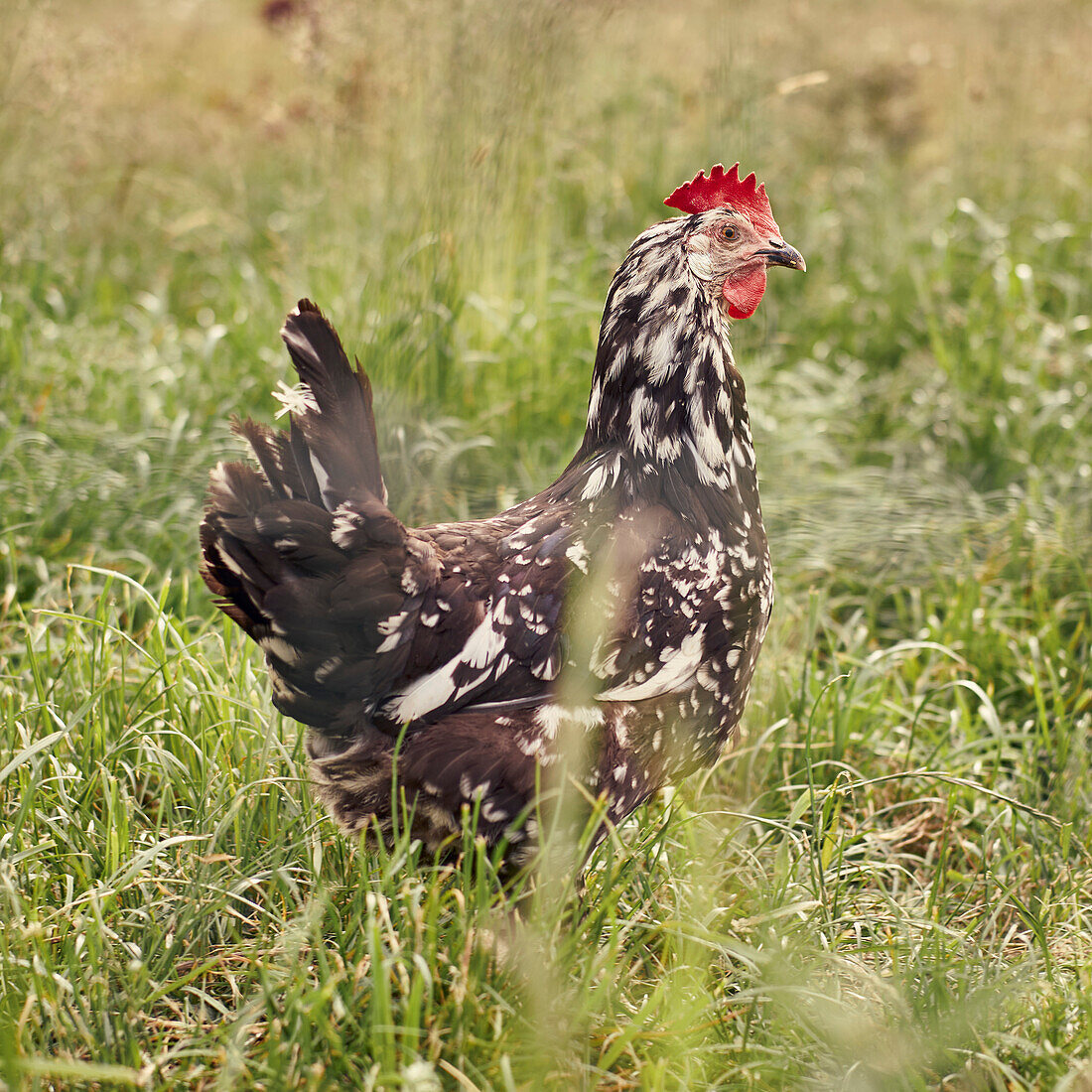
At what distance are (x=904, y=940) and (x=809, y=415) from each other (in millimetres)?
2867

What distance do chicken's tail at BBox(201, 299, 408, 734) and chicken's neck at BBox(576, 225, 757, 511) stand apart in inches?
26.9

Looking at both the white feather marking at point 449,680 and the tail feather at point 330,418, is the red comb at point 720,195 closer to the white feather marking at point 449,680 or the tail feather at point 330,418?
the tail feather at point 330,418

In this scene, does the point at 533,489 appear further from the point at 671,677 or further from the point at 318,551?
the point at 318,551

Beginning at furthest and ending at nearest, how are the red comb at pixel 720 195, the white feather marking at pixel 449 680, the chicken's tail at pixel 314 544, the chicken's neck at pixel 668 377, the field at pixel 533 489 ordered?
1. the red comb at pixel 720 195
2. the chicken's neck at pixel 668 377
3. the white feather marking at pixel 449 680
4. the chicken's tail at pixel 314 544
5. the field at pixel 533 489

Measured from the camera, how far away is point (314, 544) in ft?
6.84

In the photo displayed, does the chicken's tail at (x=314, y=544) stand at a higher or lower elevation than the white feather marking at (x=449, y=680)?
higher

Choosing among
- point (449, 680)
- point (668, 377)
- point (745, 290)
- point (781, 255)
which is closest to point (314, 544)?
point (449, 680)

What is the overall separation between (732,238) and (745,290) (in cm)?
14

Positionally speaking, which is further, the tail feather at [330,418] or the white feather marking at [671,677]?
the white feather marking at [671,677]

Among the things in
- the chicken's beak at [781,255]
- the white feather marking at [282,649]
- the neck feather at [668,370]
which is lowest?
the white feather marking at [282,649]

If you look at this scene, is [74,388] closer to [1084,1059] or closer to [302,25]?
[302,25]

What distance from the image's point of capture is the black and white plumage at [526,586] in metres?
2.13

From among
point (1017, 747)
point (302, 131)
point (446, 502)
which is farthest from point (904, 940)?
point (302, 131)

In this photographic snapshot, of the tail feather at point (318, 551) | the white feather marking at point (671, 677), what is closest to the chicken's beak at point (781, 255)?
the white feather marking at point (671, 677)
